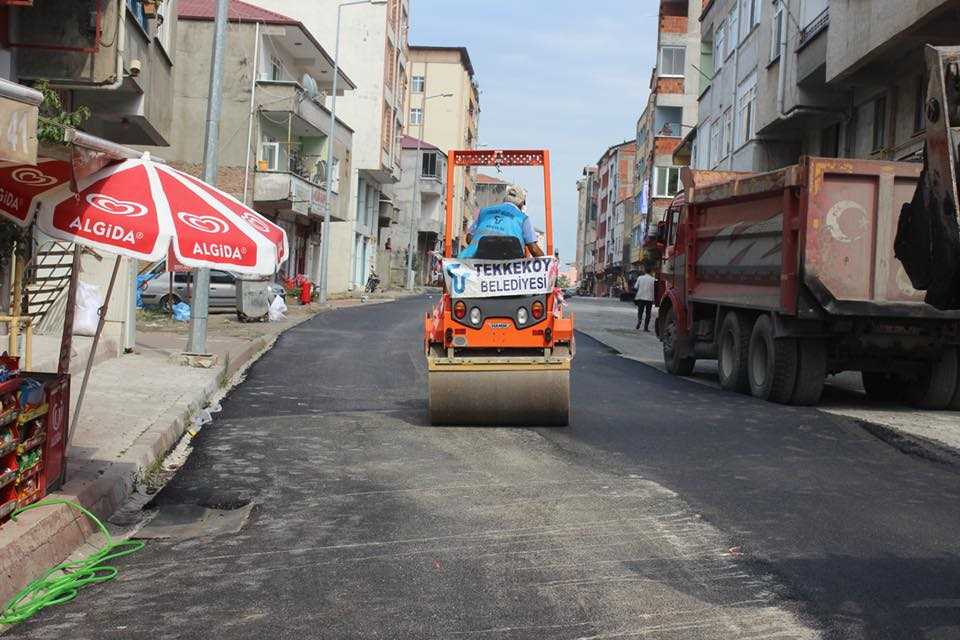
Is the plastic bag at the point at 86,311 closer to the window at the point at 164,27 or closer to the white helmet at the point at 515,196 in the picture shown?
the window at the point at 164,27

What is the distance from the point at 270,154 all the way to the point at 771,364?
97.8 feet

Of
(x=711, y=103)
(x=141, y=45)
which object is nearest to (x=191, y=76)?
(x=711, y=103)

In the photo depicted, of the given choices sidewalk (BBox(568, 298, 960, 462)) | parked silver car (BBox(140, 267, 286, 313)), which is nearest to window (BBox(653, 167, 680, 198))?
parked silver car (BBox(140, 267, 286, 313))

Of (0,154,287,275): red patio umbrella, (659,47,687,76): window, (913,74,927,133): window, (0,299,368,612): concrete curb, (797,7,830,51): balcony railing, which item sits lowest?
(0,299,368,612): concrete curb

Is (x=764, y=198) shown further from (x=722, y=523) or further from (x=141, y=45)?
(x=141, y=45)

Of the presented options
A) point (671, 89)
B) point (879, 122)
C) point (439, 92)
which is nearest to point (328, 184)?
point (879, 122)

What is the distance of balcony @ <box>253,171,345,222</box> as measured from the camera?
129 ft

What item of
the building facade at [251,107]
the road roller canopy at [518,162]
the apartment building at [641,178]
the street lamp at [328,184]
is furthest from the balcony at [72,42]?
the apartment building at [641,178]

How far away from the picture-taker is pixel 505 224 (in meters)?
11.0

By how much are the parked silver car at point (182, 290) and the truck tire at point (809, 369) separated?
17.3 meters

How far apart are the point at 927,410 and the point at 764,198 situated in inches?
127

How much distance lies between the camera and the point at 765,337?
1405cm

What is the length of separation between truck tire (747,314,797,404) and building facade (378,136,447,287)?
5889 cm

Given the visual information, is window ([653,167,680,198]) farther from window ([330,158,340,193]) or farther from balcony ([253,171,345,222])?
balcony ([253,171,345,222])
